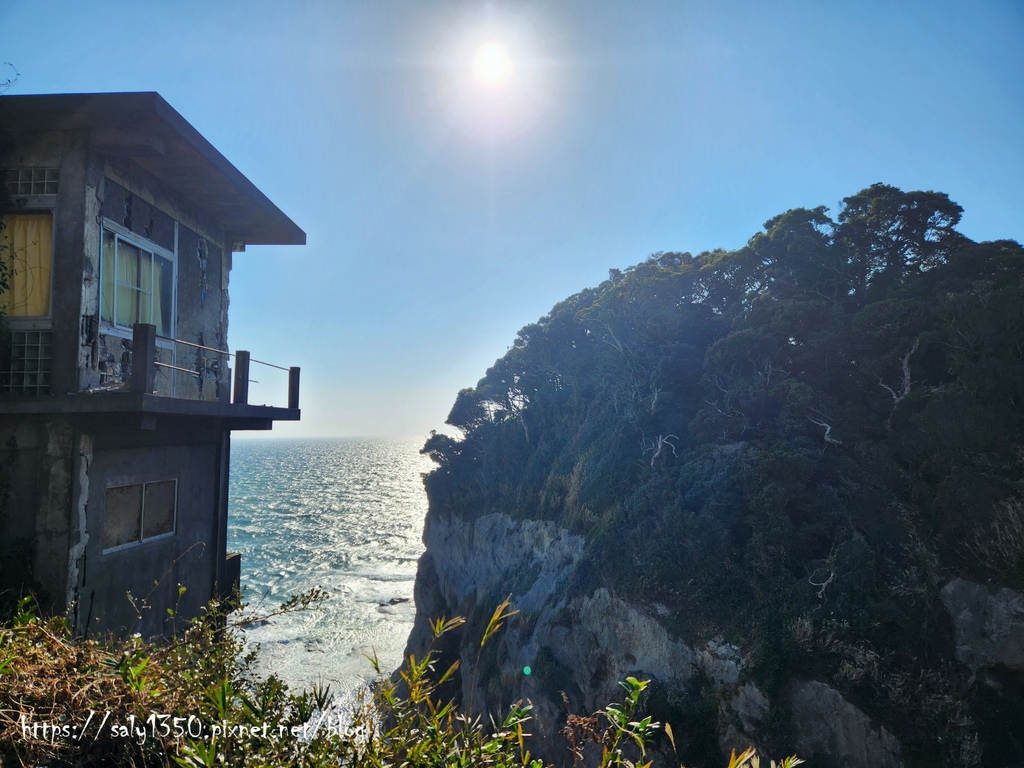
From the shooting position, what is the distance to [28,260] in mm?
6574

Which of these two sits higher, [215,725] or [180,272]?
[180,272]

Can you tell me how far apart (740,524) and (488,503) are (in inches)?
590

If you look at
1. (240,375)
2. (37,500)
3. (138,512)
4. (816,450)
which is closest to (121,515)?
(138,512)

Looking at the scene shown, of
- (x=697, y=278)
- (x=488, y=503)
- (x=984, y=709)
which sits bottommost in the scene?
(x=984, y=709)

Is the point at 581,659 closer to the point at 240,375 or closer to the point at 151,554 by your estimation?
the point at 151,554

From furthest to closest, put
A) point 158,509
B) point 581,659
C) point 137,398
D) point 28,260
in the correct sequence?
point 581,659, point 158,509, point 28,260, point 137,398

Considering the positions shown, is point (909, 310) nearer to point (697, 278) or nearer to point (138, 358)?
point (697, 278)

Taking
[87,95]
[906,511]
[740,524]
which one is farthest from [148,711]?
[906,511]

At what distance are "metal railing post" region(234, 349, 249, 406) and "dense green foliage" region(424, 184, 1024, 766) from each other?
13467mm

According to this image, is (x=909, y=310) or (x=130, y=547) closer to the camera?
(x=130, y=547)

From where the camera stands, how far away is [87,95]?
6230 millimetres

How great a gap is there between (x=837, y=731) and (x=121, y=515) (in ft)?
50.1

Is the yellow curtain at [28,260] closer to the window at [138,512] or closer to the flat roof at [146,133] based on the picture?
the flat roof at [146,133]

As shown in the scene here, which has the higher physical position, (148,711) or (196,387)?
(196,387)
